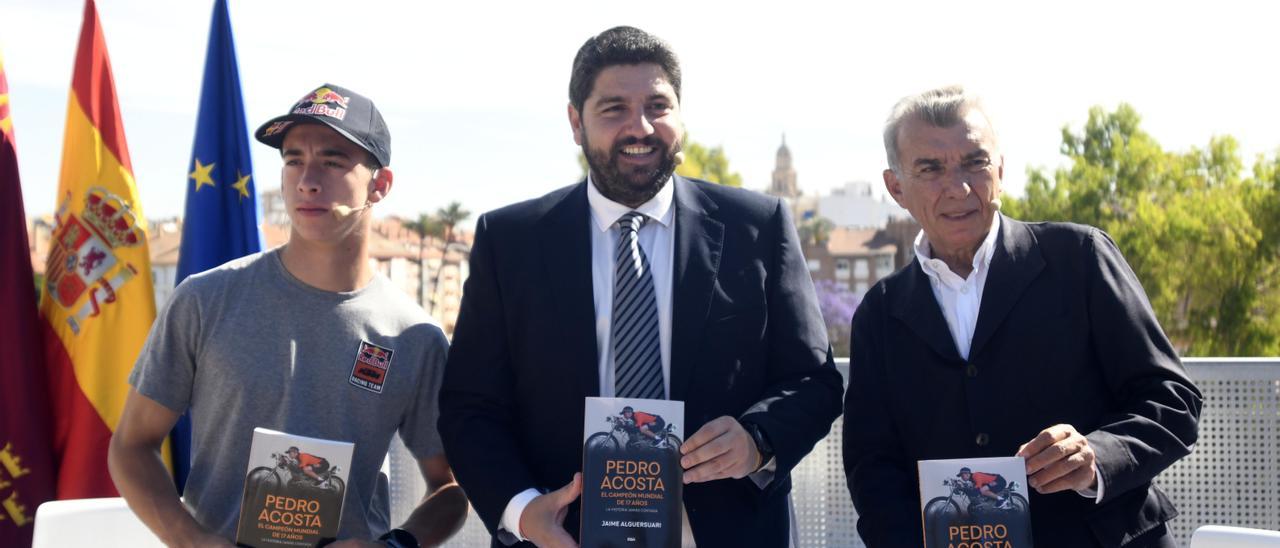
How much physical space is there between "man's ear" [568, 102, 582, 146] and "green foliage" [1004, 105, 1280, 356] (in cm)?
4673

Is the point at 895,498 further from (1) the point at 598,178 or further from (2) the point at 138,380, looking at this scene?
(2) the point at 138,380

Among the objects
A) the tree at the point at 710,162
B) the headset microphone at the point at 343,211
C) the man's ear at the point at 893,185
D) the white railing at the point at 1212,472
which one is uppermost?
the tree at the point at 710,162

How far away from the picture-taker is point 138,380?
11.8 feet

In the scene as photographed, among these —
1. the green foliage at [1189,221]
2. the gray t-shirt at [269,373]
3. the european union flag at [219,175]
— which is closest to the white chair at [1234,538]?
the gray t-shirt at [269,373]

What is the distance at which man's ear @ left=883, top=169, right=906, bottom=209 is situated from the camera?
338cm

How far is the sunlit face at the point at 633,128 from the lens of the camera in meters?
3.24

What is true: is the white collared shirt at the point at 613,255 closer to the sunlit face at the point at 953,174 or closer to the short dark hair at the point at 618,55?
the short dark hair at the point at 618,55

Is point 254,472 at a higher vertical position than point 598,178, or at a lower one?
lower

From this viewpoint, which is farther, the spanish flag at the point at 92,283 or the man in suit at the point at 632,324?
the spanish flag at the point at 92,283

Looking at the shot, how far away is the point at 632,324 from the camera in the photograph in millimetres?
3232

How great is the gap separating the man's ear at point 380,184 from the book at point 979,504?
2.06 metres

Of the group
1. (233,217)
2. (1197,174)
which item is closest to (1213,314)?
(1197,174)

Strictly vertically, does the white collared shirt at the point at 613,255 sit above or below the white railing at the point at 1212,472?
above

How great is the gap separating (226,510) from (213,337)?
0.55 meters
